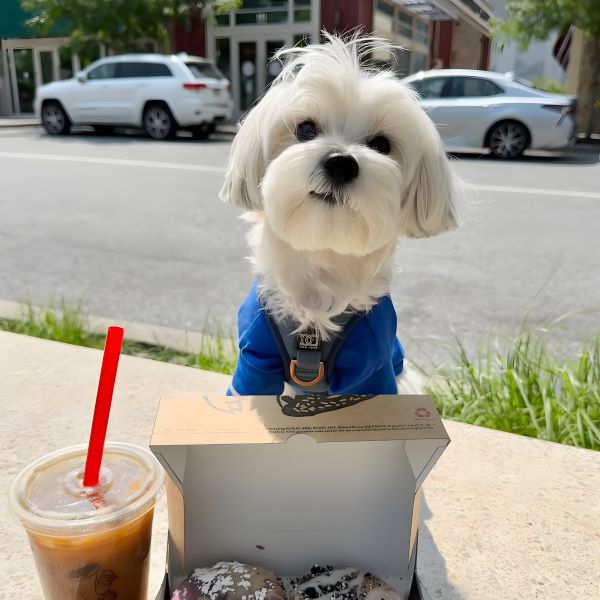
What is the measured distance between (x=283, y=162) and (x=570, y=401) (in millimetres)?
1874

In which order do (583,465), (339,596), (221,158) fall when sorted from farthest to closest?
1. (221,158)
2. (583,465)
3. (339,596)

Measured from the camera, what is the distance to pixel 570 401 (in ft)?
9.26

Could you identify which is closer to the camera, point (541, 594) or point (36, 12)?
point (541, 594)

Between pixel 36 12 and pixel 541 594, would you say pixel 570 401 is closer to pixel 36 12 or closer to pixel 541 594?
pixel 541 594

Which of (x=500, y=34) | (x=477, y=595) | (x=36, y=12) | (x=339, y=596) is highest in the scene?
(x=36, y=12)

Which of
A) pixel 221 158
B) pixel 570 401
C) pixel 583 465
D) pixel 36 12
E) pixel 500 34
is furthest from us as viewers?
pixel 36 12

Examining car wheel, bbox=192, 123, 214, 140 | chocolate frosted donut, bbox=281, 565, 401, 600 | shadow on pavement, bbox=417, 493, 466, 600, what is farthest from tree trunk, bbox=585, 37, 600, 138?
car wheel, bbox=192, 123, 214, 140

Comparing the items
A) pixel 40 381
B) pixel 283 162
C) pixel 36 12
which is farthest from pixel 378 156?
pixel 36 12

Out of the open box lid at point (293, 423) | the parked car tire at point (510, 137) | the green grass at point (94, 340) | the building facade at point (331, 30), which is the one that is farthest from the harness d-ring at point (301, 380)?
the parked car tire at point (510, 137)

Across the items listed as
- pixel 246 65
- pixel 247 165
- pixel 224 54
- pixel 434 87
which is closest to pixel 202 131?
pixel 246 65

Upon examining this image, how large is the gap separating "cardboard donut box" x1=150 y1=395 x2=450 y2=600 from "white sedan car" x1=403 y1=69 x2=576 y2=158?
979 centimetres

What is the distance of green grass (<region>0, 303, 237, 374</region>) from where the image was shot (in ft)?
11.1

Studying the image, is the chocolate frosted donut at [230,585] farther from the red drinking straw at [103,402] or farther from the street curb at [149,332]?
the street curb at [149,332]

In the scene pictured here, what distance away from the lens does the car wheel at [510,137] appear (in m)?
11.6
